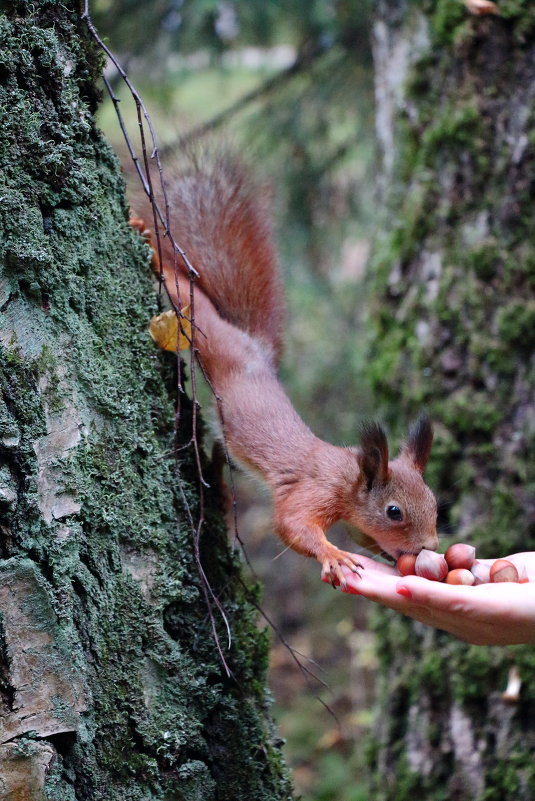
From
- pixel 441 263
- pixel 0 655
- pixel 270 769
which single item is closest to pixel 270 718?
pixel 270 769

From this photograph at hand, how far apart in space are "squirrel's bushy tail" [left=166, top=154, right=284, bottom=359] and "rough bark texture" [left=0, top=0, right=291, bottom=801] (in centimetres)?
60

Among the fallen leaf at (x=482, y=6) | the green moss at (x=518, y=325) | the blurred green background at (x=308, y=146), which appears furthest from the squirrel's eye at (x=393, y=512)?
the fallen leaf at (x=482, y=6)

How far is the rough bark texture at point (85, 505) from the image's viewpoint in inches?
54.4

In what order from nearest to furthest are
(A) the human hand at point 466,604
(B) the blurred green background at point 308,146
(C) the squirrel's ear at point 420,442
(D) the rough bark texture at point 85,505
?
1. (D) the rough bark texture at point 85,505
2. (A) the human hand at point 466,604
3. (C) the squirrel's ear at point 420,442
4. (B) the blurred green background at point 308,146

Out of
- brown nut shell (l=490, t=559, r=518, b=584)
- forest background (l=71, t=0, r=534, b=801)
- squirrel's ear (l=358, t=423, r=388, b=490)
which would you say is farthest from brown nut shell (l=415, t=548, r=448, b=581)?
forest background (l=71, t=0, r=534, b=801)

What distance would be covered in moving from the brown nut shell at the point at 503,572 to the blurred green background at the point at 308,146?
57.9 inches

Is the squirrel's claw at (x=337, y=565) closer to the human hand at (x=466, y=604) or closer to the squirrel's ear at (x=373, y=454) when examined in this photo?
the human hand at (x=466, y=604)

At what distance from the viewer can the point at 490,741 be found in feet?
9.07

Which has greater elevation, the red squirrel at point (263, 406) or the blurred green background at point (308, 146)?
the blurred green background at point (308, 146)

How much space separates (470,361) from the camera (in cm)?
293

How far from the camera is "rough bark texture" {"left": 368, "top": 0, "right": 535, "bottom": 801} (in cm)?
280

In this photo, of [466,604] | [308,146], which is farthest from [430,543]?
[308,146]

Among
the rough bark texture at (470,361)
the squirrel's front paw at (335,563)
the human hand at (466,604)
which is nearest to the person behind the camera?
the human hand at (466,604)

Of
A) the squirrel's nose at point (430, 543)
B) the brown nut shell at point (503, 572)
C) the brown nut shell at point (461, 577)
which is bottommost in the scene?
the brown nut shell at point (461, 577)
